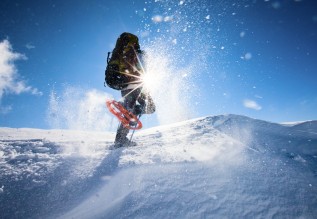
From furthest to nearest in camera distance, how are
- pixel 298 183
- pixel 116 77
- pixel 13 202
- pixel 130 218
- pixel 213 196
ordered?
pixel 116 77, pixel 298 183, pixel 213 196, pixel 13 202, pixel 130 218

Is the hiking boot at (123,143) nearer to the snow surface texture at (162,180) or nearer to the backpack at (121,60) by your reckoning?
the snow surface texture at (162,180)

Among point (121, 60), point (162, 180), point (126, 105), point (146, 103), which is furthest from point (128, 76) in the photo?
point (162, 180)

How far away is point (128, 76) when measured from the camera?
6496 mm

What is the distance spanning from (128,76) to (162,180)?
348cm

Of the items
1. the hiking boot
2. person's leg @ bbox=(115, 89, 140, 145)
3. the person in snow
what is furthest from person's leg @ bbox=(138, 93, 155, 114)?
the hiking boot

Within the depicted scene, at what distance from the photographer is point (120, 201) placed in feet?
12.0

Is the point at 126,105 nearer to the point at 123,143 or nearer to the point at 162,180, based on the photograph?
the point at 123,143

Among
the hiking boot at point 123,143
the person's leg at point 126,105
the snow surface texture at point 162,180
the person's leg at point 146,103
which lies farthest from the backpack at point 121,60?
the snow surface texture at point 162,180

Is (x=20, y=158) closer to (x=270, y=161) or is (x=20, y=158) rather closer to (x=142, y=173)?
(x=142, y=173)

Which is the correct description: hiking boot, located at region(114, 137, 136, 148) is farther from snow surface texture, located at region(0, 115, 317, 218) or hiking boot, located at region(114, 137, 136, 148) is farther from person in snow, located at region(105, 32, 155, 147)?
snow surface texture, located at region(0, 115, 317, 218)

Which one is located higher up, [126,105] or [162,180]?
[126,105]

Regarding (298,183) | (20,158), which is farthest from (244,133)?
(20,158)

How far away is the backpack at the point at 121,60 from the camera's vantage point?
6254 millimetres

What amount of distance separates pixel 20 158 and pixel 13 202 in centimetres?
160
